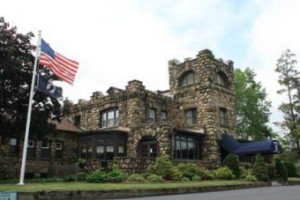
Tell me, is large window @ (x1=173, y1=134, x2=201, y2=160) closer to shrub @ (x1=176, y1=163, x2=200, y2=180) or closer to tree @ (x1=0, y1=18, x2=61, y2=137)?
shrub @ (x1=176, y1=163, x2=200, y2=180)

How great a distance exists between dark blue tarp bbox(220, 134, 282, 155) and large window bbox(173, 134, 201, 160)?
226cm

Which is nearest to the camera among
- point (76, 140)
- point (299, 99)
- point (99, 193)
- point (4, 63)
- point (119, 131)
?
point (99, 193)

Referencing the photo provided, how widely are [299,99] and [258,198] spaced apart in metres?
31.0

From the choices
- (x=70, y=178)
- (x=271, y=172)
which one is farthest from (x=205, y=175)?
(x=70, y=178)

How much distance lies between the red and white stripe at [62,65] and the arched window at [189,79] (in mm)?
17047

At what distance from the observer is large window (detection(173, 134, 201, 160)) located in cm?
3020

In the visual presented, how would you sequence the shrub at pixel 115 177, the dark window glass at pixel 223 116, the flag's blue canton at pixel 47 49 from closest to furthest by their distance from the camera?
1. the flag's blue canton at pixel 47 49
2. the shrub at pixel 115 177
3. the dark window glass at pixel 223 116

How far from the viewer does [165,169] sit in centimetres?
2292

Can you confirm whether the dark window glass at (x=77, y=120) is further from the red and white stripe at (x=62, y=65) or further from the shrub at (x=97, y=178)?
the red and white stripe at (x=62, y=65)

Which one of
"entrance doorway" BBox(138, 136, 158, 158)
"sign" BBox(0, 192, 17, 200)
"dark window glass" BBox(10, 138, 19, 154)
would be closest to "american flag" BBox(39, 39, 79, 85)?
"sign" BBox(0, 192, 17, 200)

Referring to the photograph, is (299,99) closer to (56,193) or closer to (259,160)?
(259,160)

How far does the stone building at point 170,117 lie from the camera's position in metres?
30.4

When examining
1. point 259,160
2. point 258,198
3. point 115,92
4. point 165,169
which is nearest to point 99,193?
point 258,198

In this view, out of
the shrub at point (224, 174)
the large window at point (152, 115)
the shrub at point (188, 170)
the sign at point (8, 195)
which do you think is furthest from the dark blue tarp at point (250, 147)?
the sign at point (8, 195)
